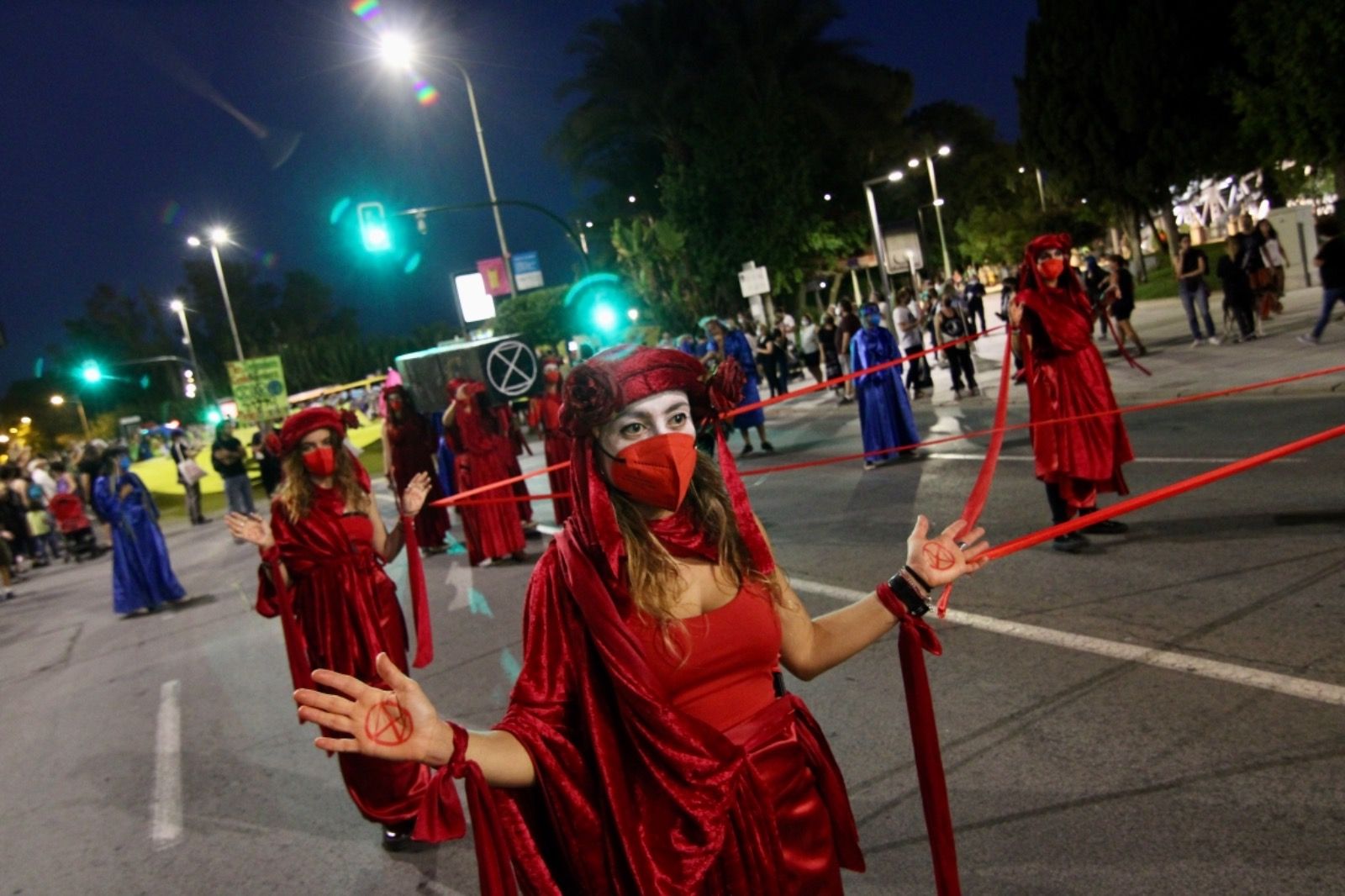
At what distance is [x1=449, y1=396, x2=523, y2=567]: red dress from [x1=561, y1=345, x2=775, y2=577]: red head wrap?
28.1ft

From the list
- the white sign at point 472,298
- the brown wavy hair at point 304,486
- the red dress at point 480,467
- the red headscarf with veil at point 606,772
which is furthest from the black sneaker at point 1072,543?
the white sign at point 472,298

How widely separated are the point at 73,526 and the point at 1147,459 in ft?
71.1

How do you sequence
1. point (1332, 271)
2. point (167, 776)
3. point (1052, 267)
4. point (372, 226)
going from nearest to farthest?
point (167, 776) < point (1052, 267) < point (1332, 271) < point (372, 226)

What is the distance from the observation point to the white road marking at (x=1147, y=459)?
821 centimetres

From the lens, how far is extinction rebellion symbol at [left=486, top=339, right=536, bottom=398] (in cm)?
1257

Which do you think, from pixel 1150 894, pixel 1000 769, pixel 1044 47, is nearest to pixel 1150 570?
pixel 1000 769

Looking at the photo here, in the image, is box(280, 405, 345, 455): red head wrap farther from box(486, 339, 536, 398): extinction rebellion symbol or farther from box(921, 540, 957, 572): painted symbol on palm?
box(486, 339, 536, 398): extinction rebellion symbol

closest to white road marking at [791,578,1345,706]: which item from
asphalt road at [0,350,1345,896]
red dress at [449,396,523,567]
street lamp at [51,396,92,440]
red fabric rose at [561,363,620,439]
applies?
asphalt road at [0,350,1345,896]

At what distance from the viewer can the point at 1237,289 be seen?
1541 centimetres

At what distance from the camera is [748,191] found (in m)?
34.2

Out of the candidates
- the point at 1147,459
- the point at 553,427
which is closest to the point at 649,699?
the point at 1147,459

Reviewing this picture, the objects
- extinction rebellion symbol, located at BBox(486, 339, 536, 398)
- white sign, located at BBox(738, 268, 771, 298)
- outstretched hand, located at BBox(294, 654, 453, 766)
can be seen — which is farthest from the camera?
white sign, located at BBox(738, 268, 771, 298)

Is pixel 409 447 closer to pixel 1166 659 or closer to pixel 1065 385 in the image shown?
pixel 1065 385

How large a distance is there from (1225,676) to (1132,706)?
1.55 ft
